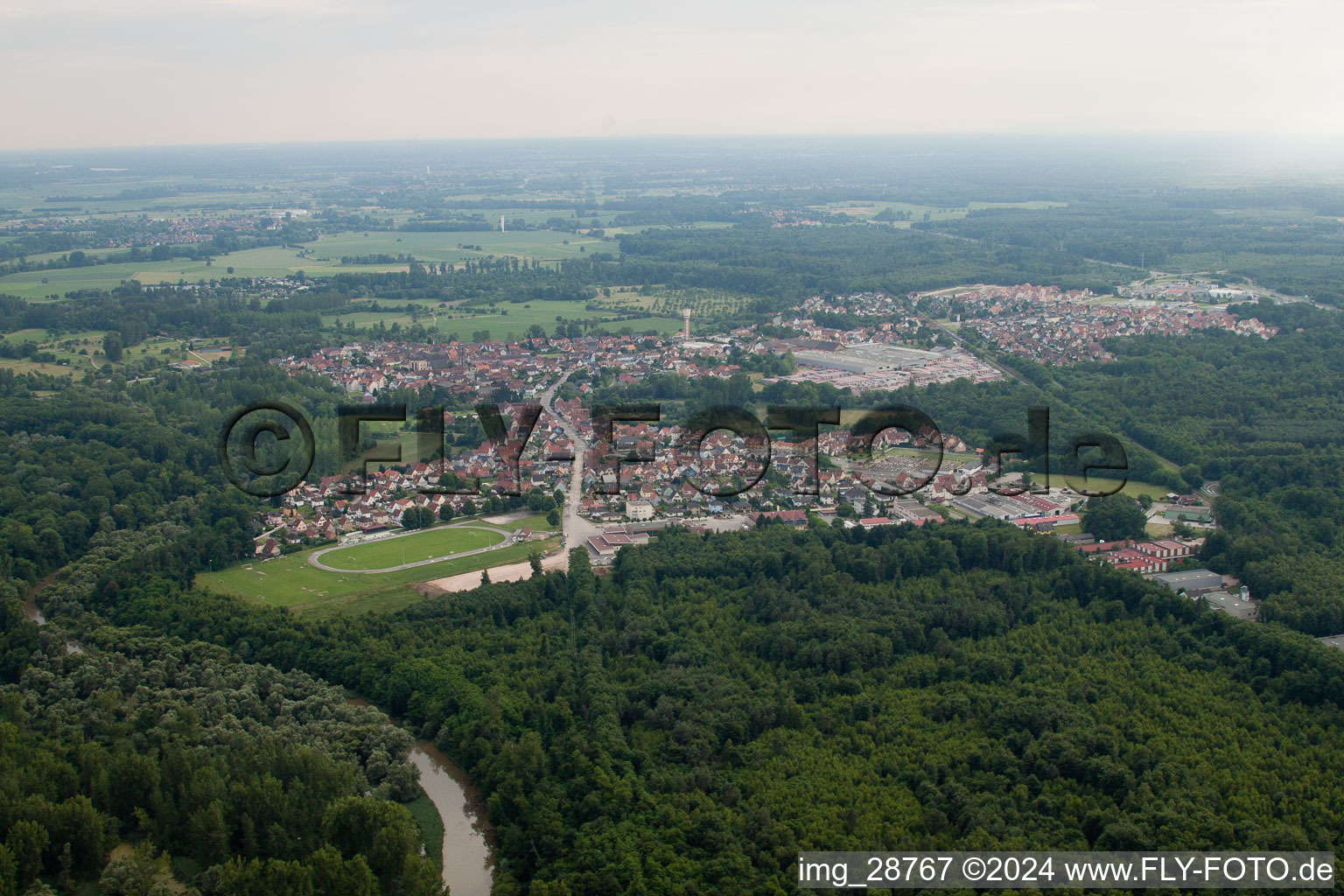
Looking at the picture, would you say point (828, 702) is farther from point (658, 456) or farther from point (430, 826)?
point (658, 456)

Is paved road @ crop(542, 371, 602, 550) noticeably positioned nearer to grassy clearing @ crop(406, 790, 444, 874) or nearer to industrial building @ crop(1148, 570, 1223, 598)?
grassy clearing @ crop(406, 790, 444, 874)

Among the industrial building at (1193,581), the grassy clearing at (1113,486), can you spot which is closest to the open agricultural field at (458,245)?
the grassy clearing at (1113,486)

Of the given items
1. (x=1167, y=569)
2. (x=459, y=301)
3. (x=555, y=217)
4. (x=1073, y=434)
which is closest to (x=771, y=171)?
(x=555, y=217)

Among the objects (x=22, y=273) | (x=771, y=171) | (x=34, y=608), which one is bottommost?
(x=34, y=608)

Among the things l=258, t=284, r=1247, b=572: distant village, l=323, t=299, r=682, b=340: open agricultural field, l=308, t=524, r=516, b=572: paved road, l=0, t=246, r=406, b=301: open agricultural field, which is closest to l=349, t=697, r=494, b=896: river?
l=308, t=524, r=516, b=572: paved road

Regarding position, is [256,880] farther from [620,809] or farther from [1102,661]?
[1102,661]
